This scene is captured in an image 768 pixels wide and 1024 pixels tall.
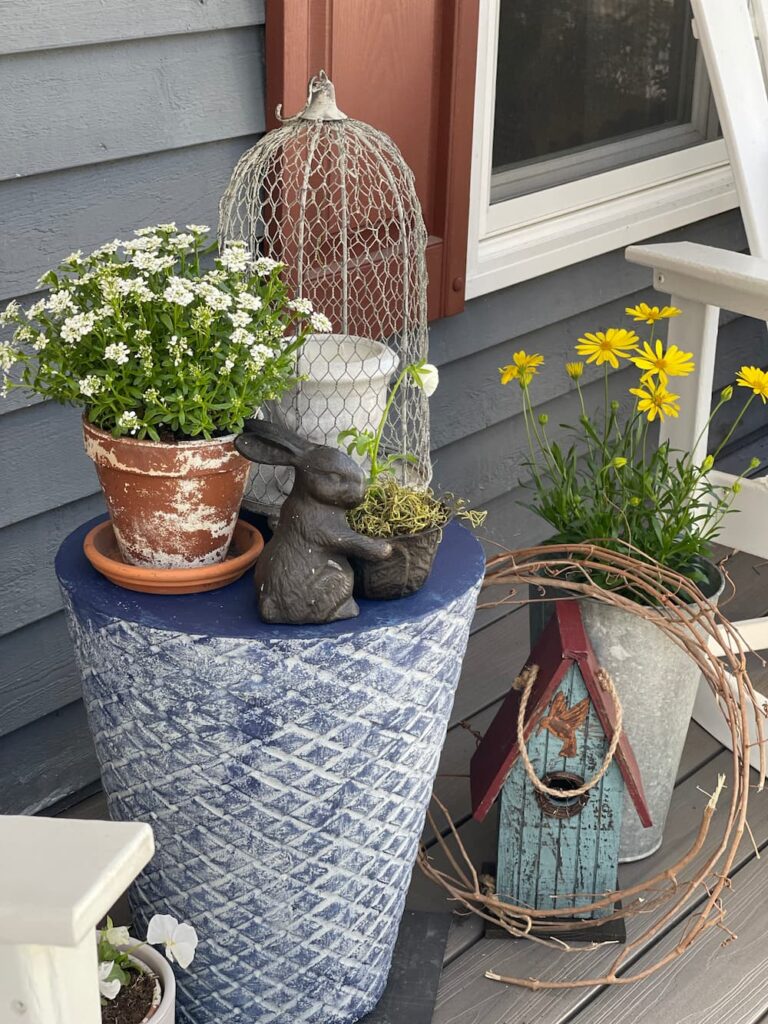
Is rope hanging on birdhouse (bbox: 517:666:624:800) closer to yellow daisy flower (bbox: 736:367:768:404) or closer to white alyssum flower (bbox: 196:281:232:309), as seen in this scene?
yellow daisy flower (bbox: 736:367:768:404)

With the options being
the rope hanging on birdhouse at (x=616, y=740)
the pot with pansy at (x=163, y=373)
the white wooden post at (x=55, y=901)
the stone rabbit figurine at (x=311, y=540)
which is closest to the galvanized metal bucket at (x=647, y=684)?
the rope hanging on birdhouse at (x=616, y=740)

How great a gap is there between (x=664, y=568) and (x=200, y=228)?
0.80 metres

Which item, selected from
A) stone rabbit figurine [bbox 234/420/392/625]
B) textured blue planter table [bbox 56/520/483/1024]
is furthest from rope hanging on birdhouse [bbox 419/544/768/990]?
stone rabbit figurine [bbox 234/420/392/625]

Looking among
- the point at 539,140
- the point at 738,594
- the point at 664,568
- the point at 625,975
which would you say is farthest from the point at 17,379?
the point at 738,594

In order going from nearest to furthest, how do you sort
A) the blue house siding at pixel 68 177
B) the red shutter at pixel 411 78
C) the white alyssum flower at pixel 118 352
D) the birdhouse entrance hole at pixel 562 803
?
the white alyssum flower at pixel 118 352 < the blue house siding at pixel 68 177 < the birdhouse entrance hole at pixel 562 803 < the red shutter at pixel 411 78

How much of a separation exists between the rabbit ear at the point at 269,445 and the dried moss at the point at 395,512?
96 mm

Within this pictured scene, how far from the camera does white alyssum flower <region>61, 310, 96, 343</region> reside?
4.17 ft

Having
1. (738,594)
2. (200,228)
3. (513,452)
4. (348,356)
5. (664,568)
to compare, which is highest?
(200,228)

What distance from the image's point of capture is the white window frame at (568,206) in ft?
7.61

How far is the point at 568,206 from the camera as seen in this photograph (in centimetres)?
262

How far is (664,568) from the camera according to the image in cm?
178

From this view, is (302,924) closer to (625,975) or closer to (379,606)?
(379,606)

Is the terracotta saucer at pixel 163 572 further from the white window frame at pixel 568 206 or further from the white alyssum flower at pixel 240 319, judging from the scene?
the white window frame at pixel 568 206

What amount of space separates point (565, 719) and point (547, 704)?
0.11 feet
